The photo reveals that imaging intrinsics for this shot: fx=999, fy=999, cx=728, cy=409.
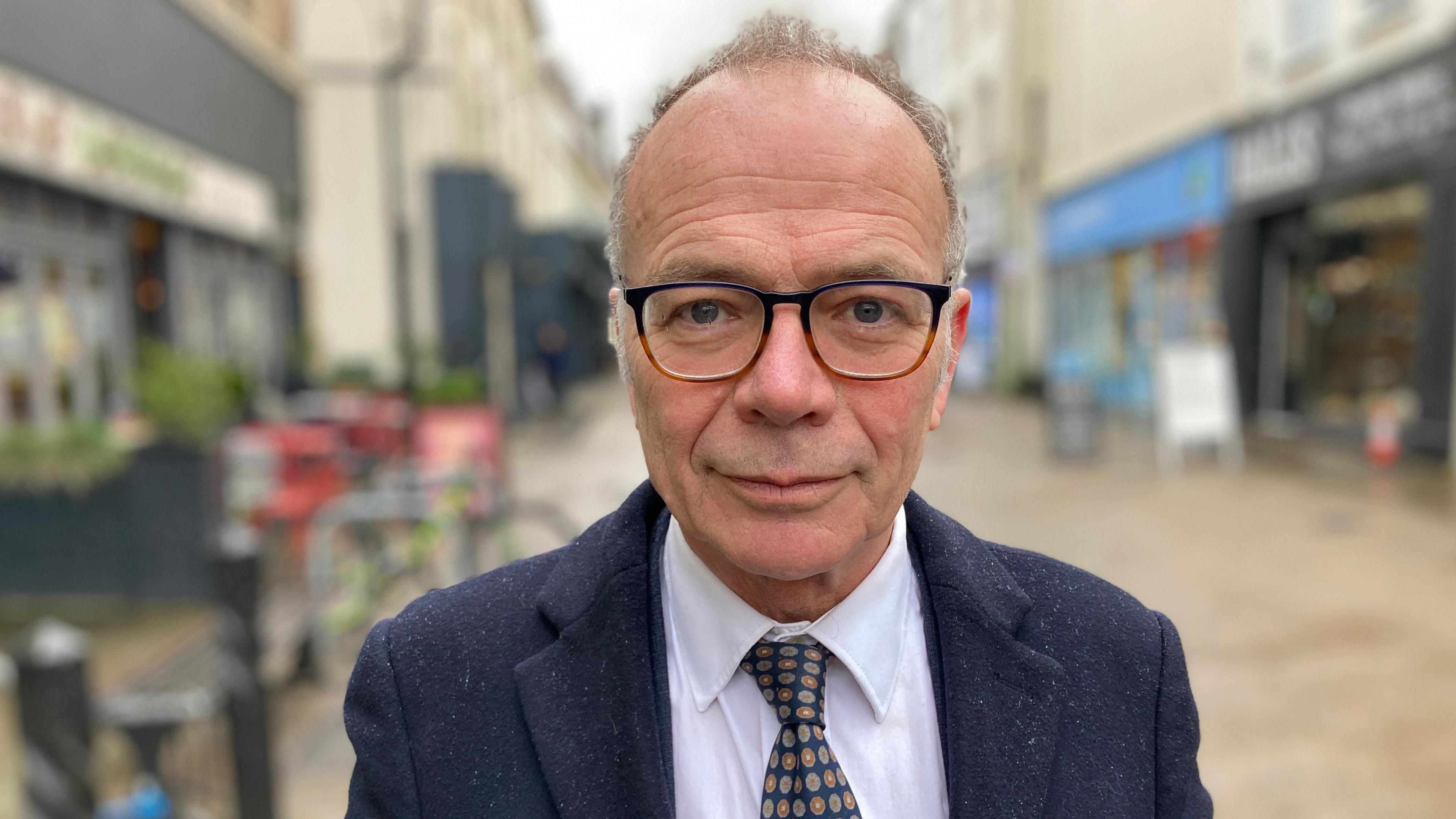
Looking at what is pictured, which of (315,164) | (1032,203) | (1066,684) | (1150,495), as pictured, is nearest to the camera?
(1066,684)

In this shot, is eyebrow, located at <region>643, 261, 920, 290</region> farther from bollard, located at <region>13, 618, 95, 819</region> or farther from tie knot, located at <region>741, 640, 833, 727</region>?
bollard, located at <region>13, 618, 95, 819</region>

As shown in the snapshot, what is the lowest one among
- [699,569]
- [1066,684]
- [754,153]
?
[1066,684]

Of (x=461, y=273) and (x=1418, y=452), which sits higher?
(x=461, y=273)

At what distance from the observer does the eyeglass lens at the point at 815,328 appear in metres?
1.19

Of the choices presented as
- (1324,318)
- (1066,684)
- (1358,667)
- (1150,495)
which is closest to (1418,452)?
(1324,318)

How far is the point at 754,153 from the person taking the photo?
1161mm

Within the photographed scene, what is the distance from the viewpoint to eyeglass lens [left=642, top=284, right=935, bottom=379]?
1189mm

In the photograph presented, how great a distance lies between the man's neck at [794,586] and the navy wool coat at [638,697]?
10 cm

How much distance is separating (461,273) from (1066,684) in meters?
Answer: 19.3

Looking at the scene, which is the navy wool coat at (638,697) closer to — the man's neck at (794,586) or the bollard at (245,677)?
the man's neck at (794,586)

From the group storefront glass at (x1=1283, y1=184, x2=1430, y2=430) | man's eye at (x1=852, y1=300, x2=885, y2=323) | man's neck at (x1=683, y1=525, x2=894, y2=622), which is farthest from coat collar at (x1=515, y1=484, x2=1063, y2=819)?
storefront glass at (x1=1283, y1=184, x2=1430, y2=430)

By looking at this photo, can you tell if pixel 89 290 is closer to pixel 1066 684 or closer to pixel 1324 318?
pixel 1066 684

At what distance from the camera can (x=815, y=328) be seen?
119 centimetres

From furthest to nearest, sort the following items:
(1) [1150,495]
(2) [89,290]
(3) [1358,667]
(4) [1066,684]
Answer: (2) [89,290]
(1) [1150,495]
(3) [1358,667]
(4) [1066,684]
